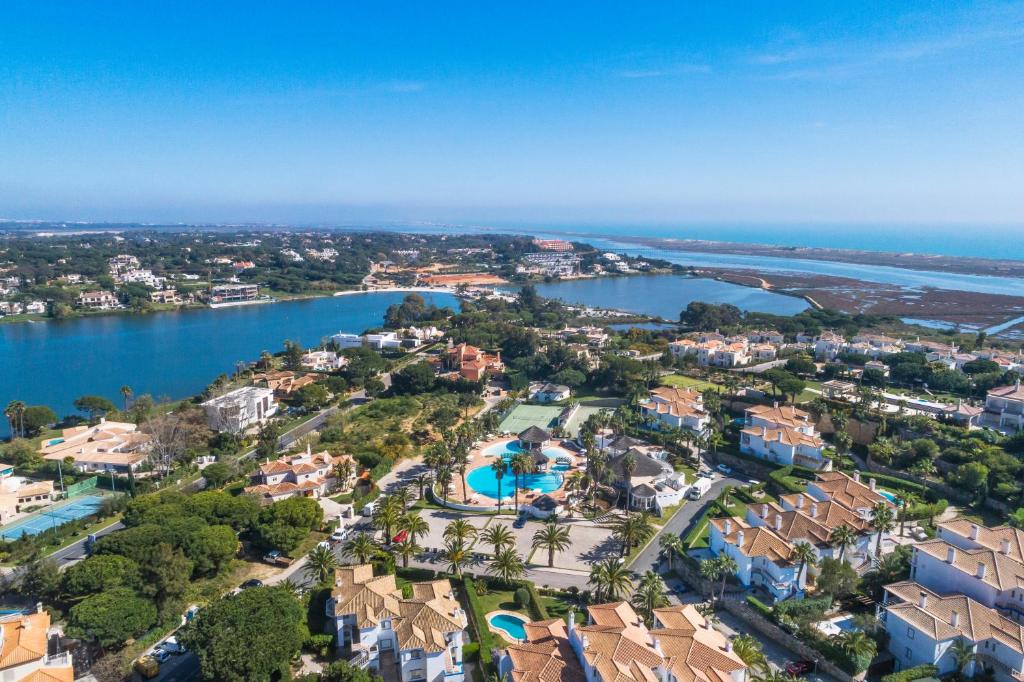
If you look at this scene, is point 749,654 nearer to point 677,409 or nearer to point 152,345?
point 677,409

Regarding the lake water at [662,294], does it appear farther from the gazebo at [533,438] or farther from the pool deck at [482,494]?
the pool deck at [482,494]

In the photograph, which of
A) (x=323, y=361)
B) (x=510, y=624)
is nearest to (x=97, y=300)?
(x=323, y=361)

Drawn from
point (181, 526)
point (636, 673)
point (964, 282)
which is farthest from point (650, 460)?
point (964, 282)

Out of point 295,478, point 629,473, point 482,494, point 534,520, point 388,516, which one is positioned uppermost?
point 388,516

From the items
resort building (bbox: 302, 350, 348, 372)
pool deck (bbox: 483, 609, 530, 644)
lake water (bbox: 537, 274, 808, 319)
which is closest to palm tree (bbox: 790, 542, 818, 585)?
pool deck (bbox: 483, 609, 530, 644)

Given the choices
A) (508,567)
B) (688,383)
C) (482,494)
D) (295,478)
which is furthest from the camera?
(688,383)

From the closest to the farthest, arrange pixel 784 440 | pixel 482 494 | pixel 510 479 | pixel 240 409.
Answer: pixel 482 494 → pixel 784 440 → pixel 510 479 → pixel 240 409

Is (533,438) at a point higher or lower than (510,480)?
higher
